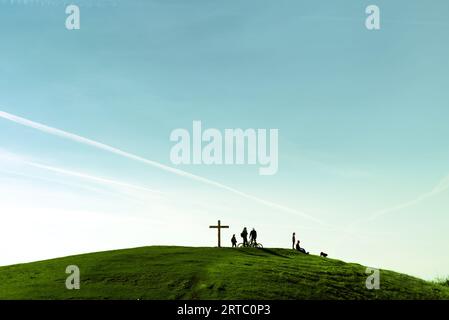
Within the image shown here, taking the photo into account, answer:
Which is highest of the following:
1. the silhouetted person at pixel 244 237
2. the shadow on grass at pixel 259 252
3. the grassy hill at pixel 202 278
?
the silhouetted person at pixel 244 237

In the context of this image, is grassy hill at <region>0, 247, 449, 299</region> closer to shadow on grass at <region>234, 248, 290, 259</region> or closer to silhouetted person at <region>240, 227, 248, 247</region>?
shadow on grass at <region>234, 248, 290, 259</region>

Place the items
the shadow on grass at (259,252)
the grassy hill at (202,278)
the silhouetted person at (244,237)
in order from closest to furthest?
the grassy hill at (202,278)
the shadow on grass at (259,252)
the silhouetted person at (244,237)

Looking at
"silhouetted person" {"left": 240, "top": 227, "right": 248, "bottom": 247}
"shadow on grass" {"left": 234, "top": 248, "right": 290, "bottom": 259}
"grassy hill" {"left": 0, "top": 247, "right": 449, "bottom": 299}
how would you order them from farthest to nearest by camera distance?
"silhouetted person" {"left": 240, "top": 227, "right": 248, "bottom": 247}
"shadow on grass" {"left": 234, "top": 248, "right": 290, "bottom": 259}
"grassy hill" {"left": 0, "top": 247, "right": 449, "bottom": 299}

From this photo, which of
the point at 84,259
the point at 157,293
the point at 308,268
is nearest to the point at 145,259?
the point at 84,259

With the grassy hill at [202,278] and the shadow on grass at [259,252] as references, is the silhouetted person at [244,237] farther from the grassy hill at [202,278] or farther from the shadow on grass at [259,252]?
the grassy hill at [202,278]

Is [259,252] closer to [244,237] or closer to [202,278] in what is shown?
[244,237]

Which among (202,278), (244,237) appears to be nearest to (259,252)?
(244,237)

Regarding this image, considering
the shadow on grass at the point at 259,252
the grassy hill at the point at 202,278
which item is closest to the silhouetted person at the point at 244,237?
the shadow on grass at the point at 259,252

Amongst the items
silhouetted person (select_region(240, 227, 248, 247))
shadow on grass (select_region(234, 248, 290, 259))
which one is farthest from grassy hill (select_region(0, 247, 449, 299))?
silhouetted person (select_region(240, 227, 248, 247))

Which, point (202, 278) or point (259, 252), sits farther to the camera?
point (259, 252)

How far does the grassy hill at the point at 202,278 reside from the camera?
1507 inches

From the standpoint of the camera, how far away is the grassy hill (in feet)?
126

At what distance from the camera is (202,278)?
40.7m

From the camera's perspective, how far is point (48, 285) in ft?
136
